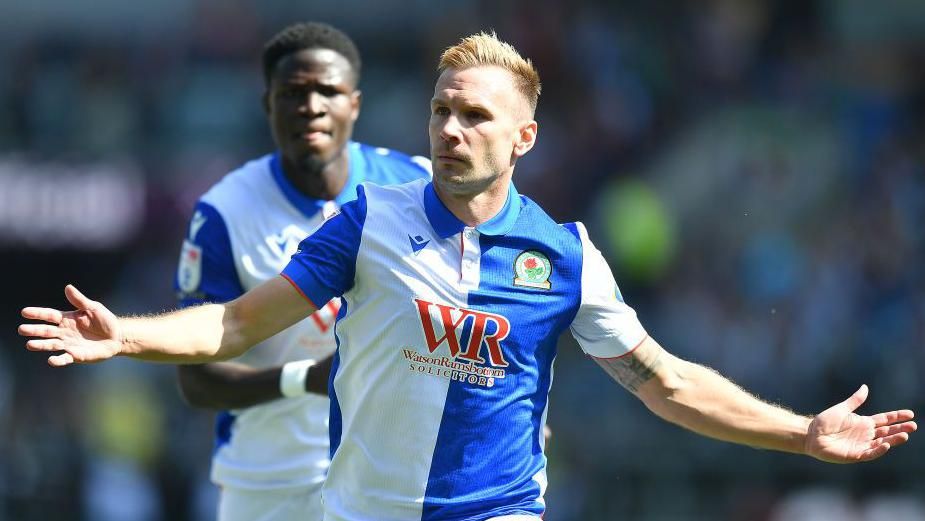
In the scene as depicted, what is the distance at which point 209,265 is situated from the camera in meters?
6.59

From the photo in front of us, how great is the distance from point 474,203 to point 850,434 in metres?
1.60

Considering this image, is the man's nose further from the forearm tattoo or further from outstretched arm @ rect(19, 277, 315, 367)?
the forearm tattoo

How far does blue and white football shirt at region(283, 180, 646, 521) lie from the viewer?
4.97 m

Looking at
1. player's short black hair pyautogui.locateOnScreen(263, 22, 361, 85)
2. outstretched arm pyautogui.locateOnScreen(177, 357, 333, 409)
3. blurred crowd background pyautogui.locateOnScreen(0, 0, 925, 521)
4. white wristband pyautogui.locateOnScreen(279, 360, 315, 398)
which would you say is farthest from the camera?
blurred crowd background pyautogui.locateOnScreen(0, 0, 925, 521)

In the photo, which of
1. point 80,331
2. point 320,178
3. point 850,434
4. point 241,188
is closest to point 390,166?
point 320,178

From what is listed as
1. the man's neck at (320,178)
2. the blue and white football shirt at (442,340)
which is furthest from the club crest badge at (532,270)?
the man's neck at (320,178)

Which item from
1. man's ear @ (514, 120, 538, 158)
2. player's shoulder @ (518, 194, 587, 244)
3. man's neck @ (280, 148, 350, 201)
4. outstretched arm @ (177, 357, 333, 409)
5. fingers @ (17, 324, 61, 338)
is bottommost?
outstretched arm @ (177, 357, 333, 409)

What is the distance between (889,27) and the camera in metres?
15.5

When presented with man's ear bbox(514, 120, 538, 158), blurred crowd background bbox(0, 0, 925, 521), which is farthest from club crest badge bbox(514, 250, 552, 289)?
blurred crowd background bbox(0, 0, 925, 521)

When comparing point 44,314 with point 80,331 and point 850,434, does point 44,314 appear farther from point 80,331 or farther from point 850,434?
point 850,434

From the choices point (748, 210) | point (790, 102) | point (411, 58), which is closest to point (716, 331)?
point (748, 210)

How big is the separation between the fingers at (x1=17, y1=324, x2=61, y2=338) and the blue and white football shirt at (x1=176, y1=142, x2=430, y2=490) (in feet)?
6.50

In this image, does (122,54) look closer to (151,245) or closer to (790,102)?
(151,245)

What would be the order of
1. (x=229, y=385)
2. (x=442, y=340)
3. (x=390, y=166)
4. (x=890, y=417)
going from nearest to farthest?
(x=442, y=340)
(x=890, y=417)
(x=229, y=385)
(x=390, y=166)
